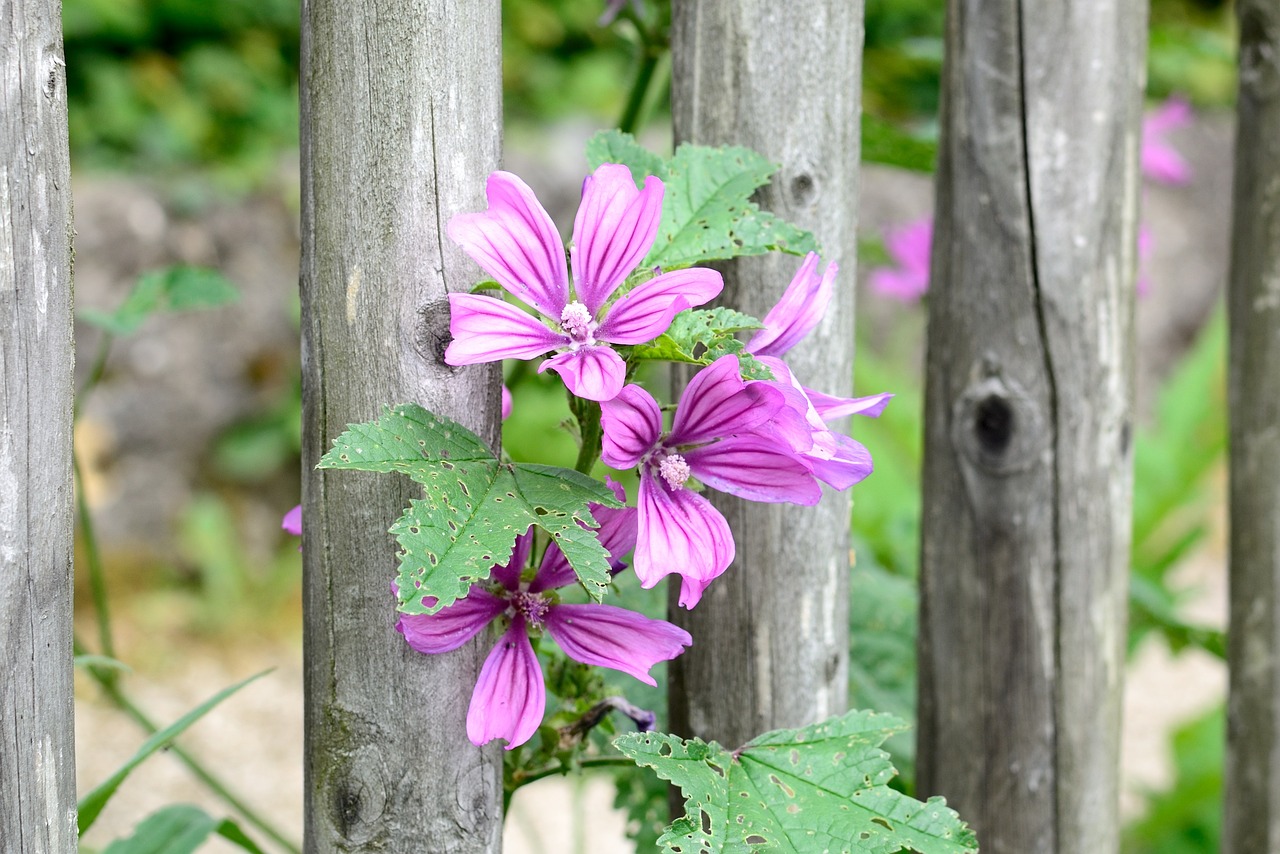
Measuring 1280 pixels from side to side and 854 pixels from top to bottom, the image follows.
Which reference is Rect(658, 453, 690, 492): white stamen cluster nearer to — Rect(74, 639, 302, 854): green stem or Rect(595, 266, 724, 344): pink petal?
Rect(595, 266, 724, 344): pink petal

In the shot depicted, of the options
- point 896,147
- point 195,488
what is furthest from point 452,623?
point 195,488

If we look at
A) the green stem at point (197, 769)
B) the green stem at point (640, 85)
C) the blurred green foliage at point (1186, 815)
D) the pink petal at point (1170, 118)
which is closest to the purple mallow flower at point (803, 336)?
the green stem at point (640, 85)

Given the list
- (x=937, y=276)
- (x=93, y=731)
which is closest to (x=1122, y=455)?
(x=937, y=276)

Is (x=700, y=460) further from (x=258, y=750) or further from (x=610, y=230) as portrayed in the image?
(x=258, y=750)

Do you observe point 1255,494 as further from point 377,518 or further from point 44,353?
point 44,353

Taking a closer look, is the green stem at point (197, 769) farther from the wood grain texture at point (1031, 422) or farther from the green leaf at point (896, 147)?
the green leaf at point (896, 147)
